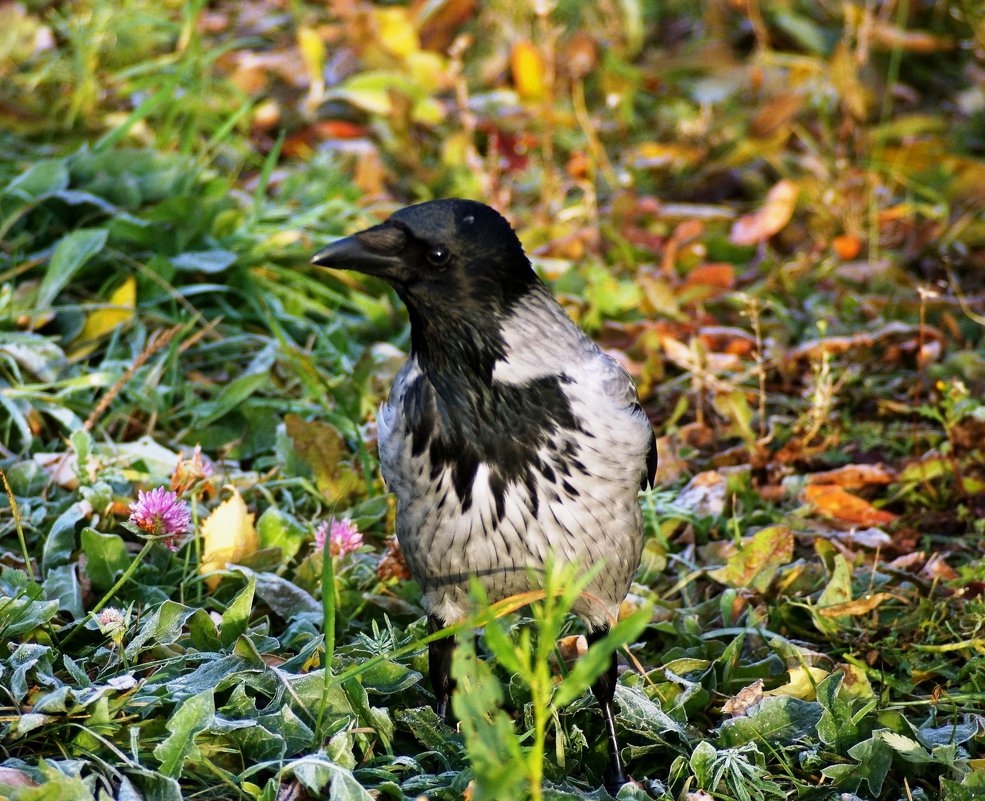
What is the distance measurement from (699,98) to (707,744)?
4.32 m

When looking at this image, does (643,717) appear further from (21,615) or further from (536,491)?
(21,615)

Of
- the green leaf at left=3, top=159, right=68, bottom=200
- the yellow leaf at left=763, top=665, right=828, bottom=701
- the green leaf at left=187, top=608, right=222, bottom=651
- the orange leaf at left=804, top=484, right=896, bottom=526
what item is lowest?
the orange leaf at left=804, top=484, right=896, bottom=526

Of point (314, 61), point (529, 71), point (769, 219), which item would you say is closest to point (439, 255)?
point (769, 219)

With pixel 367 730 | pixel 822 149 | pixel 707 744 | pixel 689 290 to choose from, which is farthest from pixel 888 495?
pixel 822 149

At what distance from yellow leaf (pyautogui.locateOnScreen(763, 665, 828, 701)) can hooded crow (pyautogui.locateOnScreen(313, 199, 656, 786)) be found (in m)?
0.43

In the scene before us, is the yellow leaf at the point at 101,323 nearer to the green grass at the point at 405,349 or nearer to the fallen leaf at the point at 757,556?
the green grass at the point at 405,349

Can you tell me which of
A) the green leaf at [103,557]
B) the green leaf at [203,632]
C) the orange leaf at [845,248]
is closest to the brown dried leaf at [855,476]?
the orange leaf at [845,248]

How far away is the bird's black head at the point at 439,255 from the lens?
2693 millimetres

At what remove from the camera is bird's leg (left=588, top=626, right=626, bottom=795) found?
280 cm

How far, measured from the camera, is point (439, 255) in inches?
106

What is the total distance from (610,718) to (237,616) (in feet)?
2.90

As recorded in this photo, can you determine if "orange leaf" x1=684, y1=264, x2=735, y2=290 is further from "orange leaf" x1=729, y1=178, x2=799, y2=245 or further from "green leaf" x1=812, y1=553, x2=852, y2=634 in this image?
"green leaf" x1=812, y1=553, x2=852, y2=634

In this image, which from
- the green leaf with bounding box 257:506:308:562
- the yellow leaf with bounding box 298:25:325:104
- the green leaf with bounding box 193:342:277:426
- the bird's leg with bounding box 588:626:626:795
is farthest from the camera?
the yellow leaf with bounding box 298:25:325:104

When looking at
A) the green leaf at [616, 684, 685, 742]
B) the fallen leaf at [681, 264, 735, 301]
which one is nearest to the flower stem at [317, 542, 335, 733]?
the green leaf at [616, 684, 685, 742]
